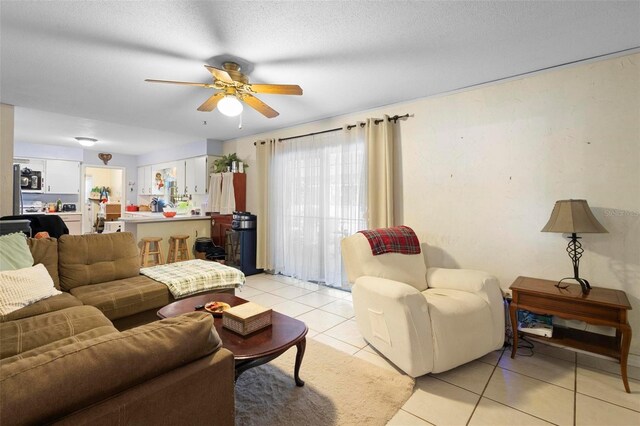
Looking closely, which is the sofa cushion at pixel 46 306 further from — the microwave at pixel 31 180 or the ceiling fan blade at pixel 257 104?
the microwave at pixel 31 180

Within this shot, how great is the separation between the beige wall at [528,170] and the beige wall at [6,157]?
454 centimetres

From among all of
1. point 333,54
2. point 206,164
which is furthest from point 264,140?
point 333,54

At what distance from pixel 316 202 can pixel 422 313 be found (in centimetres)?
248

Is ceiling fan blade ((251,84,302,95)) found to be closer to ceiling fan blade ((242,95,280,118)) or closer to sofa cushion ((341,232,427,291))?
→ ceiling fan blade ((242,95,280,118))

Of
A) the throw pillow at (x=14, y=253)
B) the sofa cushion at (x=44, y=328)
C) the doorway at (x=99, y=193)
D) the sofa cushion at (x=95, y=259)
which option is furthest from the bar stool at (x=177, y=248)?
the doorway at (x=99, y=193)

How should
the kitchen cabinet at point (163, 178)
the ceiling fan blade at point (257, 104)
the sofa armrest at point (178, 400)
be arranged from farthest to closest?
1. the kitchen cabinet at point (163, 178)
2. the ceiling fan blade at point (257, 104)
3. the sofa armrest at point (178, 400)

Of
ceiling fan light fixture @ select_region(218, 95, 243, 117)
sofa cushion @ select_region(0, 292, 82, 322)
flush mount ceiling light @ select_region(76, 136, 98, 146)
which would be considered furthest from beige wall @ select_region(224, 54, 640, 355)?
flush mount ceiling light @ select_region(76, 136, 98, 146)

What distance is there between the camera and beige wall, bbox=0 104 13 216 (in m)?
3.51

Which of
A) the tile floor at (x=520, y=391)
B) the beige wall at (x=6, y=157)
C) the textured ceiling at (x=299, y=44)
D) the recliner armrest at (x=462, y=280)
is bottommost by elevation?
the tile floor at (x=520, y=391)

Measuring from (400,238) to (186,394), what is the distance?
7.52 feet

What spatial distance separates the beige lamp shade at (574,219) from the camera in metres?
2.15

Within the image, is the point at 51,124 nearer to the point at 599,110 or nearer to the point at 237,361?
the point at 237,361

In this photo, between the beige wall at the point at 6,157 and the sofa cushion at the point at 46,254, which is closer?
the sofa cushion at the point at 46,254

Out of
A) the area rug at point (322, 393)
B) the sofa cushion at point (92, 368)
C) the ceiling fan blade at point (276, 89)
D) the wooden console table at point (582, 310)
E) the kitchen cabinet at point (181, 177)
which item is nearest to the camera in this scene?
the sofa cushion at point (92, 368)
